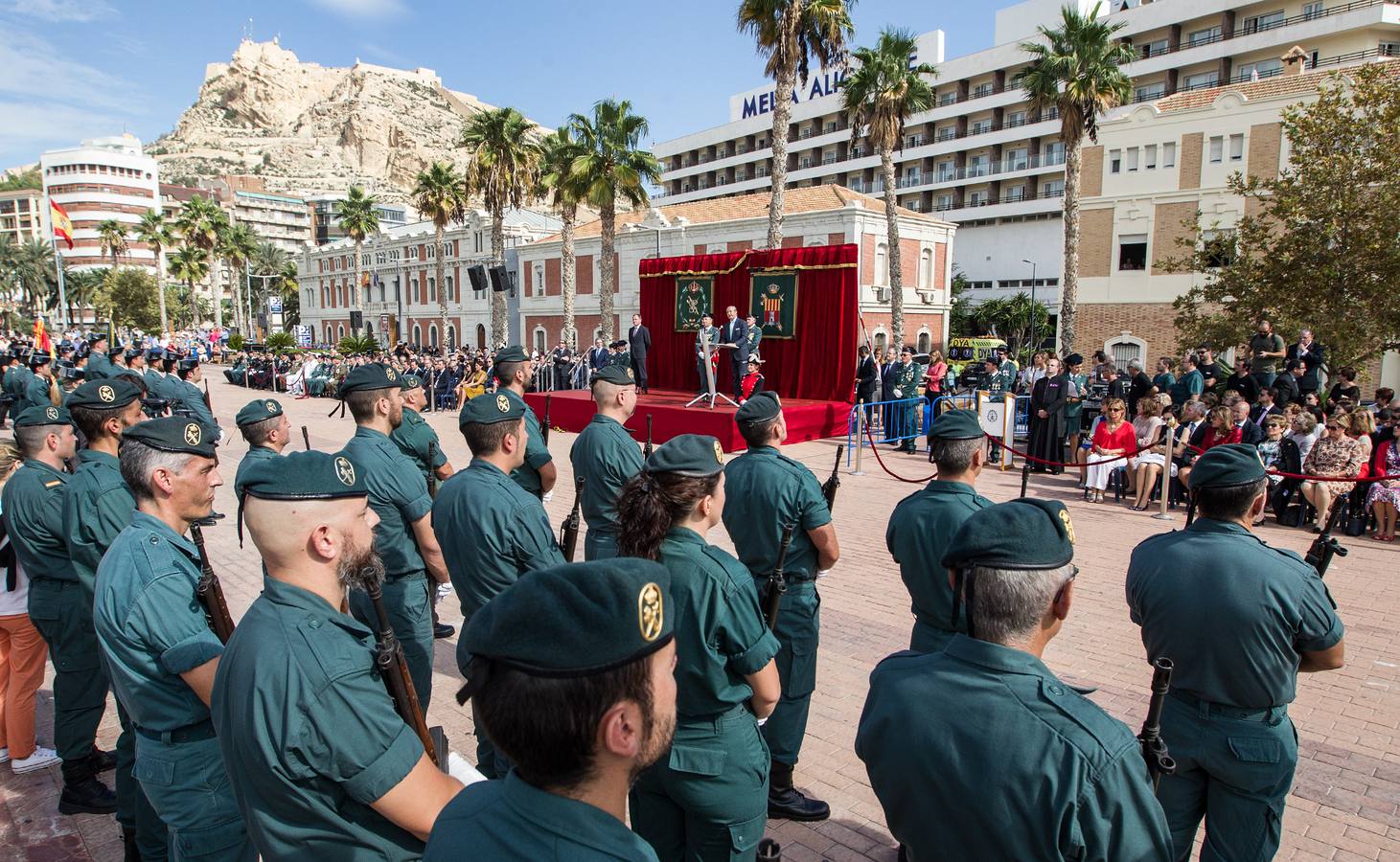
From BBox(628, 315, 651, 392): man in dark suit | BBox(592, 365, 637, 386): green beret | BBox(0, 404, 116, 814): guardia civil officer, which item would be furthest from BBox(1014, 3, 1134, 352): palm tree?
BBox(0, 404, 116, 814): guardia civil officer

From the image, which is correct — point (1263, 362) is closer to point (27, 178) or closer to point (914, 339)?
point (914, 339)

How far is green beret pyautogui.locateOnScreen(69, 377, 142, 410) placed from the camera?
14.4ft

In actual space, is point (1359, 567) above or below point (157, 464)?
below

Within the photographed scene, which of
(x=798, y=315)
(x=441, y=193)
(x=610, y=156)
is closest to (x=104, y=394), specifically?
(x=798, y=315)

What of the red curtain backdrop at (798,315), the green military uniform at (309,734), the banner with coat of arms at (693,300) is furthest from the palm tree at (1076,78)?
the green military uniform at (309,734)

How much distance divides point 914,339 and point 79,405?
35502 mm

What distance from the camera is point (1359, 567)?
798cm

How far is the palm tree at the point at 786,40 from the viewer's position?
21.7 m

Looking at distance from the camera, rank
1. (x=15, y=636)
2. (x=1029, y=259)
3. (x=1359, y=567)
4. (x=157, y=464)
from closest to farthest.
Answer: (x=157, y=464), (x=15, y=636), (x=1359, y=567), (x=1029, y=259)

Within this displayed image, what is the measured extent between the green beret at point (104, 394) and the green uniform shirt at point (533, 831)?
4.32 m

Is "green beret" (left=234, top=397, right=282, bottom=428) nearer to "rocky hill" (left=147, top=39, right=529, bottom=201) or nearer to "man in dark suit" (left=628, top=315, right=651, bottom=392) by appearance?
"man in dark suit" (left=628, top=315, right=651, bottom=392)

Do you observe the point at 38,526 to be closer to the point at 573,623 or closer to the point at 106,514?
the point at 106,514

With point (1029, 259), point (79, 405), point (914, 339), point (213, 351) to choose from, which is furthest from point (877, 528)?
point (213, 351)

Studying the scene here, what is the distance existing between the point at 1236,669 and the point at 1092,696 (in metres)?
3.08
